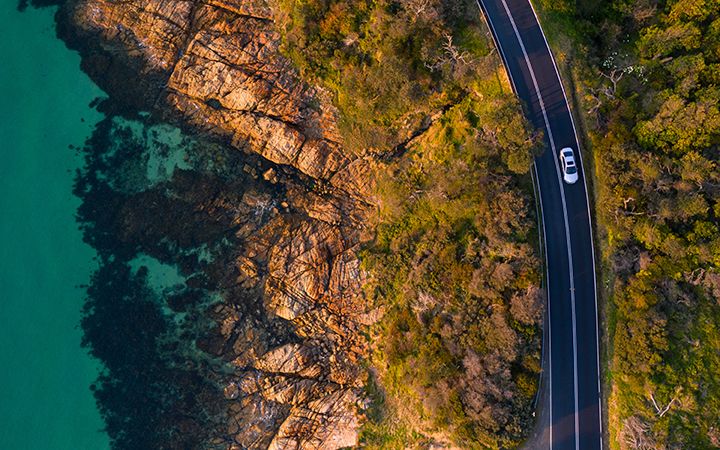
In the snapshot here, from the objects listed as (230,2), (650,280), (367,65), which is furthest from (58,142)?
(650,280)

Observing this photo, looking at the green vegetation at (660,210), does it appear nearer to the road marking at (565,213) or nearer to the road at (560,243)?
the road at (560,243)

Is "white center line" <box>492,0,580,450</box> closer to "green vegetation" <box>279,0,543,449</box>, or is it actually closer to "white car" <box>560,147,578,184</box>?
"white car" <box>560,147,578,184</box>

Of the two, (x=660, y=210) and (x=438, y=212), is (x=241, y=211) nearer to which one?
(x=438, y=212)

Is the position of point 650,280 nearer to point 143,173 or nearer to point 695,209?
point 695,209

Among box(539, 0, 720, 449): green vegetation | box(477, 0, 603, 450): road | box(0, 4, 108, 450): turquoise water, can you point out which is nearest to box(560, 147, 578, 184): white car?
box(477, 0, 603, 450): road

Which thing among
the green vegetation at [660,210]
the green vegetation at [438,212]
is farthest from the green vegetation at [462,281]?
the green vegetation at [660,210]

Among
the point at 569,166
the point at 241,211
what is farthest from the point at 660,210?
the point at 241,211
